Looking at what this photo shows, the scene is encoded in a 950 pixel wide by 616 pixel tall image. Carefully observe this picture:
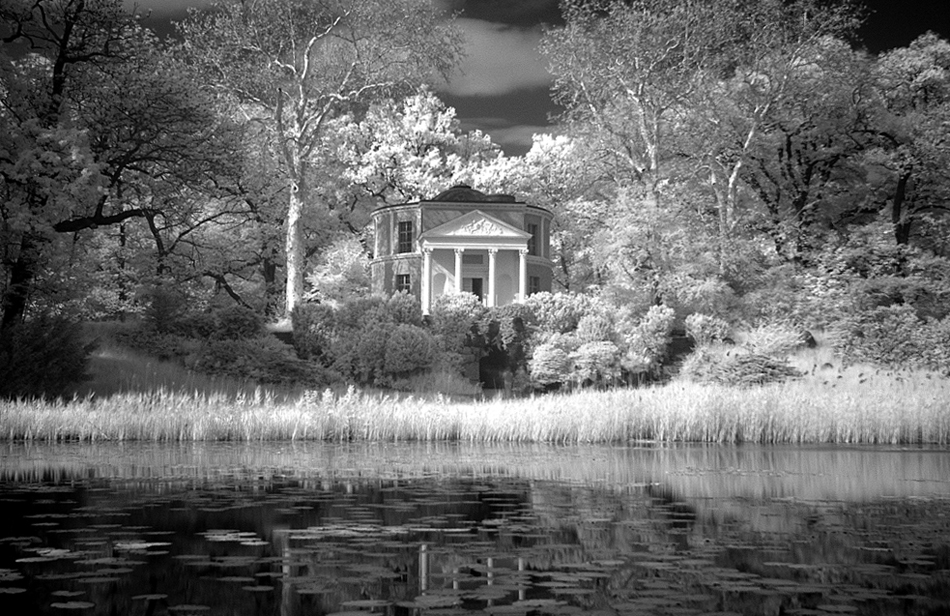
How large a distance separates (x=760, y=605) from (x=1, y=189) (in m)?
23.8

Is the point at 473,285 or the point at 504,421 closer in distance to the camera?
the point at 504,421

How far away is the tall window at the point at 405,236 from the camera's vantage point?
45.9m

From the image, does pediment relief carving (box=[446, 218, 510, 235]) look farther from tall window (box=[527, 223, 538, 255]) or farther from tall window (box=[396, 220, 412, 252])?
tall window (box=[396, 220, 412, 252])

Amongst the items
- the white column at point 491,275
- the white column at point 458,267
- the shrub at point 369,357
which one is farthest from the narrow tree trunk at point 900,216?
the shrub at point 369,357

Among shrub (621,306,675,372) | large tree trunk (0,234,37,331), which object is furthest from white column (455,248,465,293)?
large tree trunk (0,234,37,331)

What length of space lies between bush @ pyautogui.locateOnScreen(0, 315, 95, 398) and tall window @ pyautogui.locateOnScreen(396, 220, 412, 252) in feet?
74.6

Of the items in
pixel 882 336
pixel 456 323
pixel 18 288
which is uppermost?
pixel 18 288

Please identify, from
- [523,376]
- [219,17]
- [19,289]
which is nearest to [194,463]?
[19,289]

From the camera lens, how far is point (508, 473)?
12.4 m

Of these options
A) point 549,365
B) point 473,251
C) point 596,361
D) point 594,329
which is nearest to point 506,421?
point 549,365

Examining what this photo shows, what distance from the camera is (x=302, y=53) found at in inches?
1524

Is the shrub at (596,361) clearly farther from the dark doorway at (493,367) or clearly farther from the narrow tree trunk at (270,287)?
the narrow tree trunk at (270,287)

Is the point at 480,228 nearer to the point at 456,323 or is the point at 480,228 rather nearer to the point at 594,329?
the point at 456,323

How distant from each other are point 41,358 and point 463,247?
24132mm
